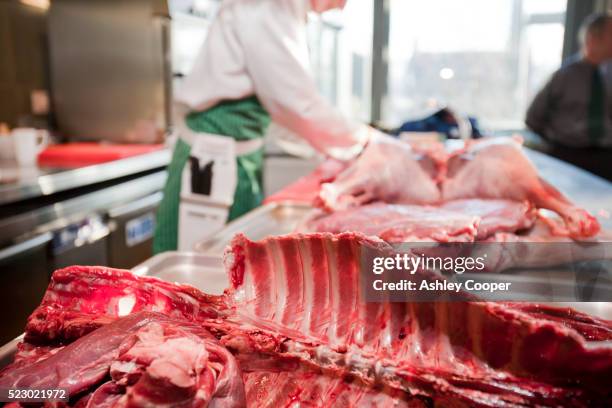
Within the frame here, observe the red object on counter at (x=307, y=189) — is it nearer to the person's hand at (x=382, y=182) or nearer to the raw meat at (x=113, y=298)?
the person's hand at (x=382, y=182)

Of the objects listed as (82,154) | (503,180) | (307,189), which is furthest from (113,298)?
(82,154)

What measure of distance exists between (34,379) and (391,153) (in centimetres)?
Result: 135

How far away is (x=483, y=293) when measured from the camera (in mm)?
688

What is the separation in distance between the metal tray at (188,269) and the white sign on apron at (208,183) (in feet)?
3.08

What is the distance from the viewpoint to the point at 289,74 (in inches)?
82.2

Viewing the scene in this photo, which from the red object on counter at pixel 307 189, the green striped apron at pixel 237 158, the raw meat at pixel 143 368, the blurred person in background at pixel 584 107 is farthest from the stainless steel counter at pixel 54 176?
the blurred person in background at pixel 584 107

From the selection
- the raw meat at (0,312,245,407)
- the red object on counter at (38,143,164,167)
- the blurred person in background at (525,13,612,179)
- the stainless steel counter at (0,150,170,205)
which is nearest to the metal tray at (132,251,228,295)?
the raw meat at (0,312,245,407)

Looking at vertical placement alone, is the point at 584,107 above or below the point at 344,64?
below

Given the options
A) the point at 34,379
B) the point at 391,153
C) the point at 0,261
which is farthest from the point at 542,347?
the point at 0,261

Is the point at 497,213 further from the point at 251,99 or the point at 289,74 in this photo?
the point at 251,99

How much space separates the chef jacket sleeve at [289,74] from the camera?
2082 millimetres

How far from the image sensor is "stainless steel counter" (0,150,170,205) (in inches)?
101

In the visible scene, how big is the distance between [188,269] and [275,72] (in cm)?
105

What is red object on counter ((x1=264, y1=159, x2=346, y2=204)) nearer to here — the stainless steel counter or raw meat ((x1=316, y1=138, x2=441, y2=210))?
raw meat ((x1=316, y1=138, x2=441, y2=210))
